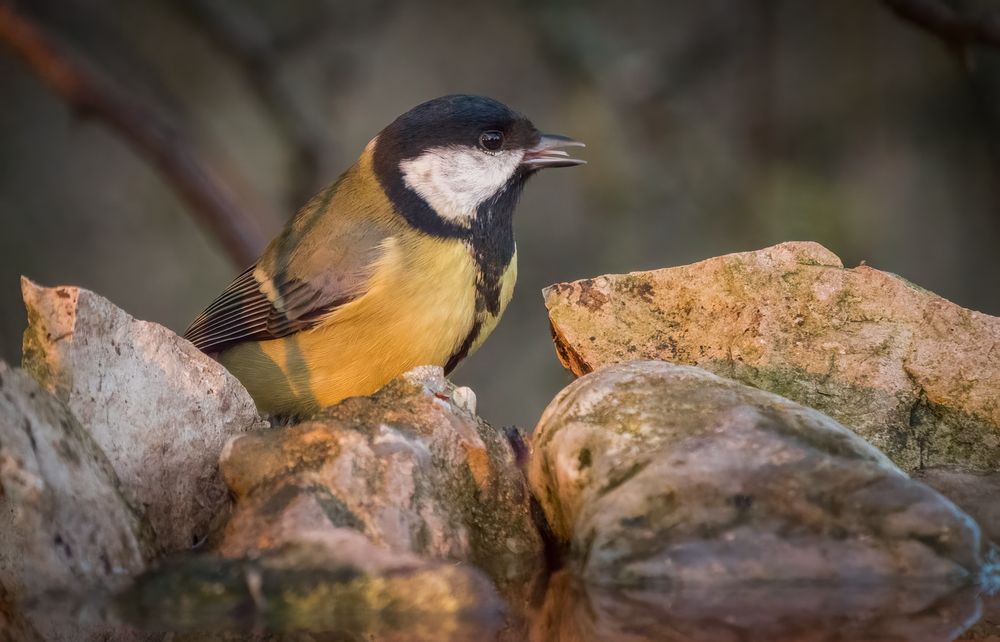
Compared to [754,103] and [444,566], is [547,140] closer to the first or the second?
[444,566]

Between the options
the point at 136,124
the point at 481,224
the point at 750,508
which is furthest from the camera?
the point at 136,124

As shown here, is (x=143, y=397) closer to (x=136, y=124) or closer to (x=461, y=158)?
(x=461, y=158)

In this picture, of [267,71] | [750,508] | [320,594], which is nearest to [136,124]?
[267,71]

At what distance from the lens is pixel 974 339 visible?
2.18 meters

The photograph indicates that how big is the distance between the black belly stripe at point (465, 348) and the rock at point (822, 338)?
0.93 feet

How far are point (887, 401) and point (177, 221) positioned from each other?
15.3ft

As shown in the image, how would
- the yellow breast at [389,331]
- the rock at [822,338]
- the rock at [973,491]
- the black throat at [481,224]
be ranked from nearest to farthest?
1. the rock at [973,491]
2. the rock at [822,338]
3. the yellow breast at [389,331]
4. the black throat at [481,224]

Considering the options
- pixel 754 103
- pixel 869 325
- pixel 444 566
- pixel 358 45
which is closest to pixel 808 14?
pixel 754 103

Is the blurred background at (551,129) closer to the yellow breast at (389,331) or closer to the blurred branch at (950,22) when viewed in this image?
the blurred branch at (950,22)

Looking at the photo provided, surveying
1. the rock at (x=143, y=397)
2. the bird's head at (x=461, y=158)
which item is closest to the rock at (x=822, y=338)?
the bird's head at (x=461, y=158)

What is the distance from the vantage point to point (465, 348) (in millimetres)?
2637

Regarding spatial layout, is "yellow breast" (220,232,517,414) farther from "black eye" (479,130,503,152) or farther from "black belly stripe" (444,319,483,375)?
"black eye" (479,130,503,152)

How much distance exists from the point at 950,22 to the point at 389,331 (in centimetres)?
182

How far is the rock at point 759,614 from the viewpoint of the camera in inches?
56.0
